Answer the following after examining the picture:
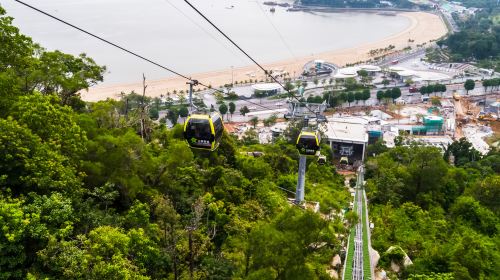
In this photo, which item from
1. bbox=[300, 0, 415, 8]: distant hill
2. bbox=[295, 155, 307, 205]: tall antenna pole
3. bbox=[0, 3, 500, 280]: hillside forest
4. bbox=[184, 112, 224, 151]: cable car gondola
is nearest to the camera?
bbox=[0, 3, 500, 280]: hillside forest

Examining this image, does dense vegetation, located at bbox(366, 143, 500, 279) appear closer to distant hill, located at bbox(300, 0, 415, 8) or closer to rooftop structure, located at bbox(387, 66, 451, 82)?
rooftop structure, located at bbox(387, 66, 451, 82)

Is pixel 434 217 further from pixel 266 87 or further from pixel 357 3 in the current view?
pixel 357 3

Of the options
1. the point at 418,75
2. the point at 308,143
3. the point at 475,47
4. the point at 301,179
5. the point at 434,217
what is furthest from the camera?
the point at 475,47

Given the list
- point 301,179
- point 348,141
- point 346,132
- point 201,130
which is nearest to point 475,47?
point 346,132

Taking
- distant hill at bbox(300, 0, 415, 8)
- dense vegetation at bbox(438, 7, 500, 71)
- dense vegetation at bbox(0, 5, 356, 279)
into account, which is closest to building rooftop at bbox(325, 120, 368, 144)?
dense vegetation at bbox(0, 5, 356, 279)

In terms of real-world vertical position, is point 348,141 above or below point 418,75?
below

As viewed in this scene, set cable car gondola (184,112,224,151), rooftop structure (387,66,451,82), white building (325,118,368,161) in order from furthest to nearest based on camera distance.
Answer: rooftop structure (387,66,451,82) < white building (325,118,368,161) < cable car gondola (184,112,224,151)
